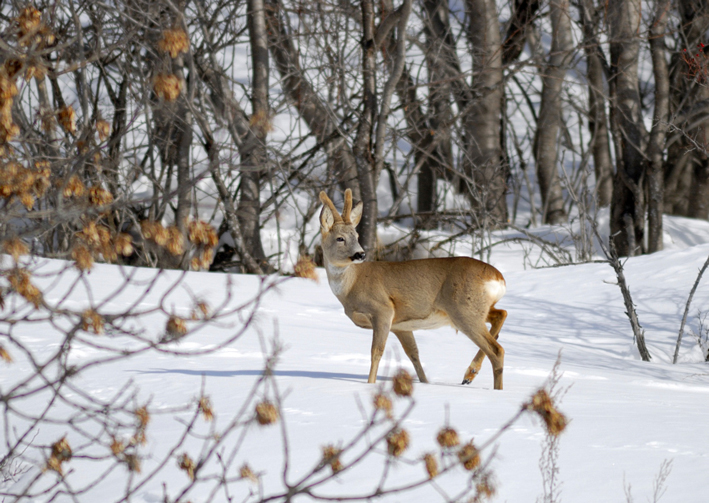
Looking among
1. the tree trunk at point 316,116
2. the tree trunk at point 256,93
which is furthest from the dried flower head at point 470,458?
the tree trunk at point 256,93

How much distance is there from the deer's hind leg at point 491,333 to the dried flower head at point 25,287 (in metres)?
3.75

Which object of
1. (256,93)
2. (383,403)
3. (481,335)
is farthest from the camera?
(256,93)

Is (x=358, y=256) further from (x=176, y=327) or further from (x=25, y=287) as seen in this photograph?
(x=25, y=287)

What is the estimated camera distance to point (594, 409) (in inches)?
203

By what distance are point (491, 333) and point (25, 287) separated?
154 inches

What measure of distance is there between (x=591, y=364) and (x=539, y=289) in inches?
116

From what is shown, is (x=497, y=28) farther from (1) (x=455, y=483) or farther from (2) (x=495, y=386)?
(1) (x=455, y=483)

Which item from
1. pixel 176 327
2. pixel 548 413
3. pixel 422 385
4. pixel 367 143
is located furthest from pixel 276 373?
pixel 367 143

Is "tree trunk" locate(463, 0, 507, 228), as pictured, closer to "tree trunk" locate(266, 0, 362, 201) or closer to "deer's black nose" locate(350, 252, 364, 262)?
"tree trunk" locate(266, 0, 362, 201)

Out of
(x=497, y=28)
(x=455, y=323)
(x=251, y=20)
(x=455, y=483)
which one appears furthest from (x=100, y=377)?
(x=497, y=28)

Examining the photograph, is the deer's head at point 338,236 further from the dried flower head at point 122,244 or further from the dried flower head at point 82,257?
the dried flower head at point 82,257

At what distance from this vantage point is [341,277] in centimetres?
600

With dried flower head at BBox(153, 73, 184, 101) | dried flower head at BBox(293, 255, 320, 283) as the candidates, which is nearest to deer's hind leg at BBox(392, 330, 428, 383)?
dried flower head at BBox(293, 255, 320, 283)

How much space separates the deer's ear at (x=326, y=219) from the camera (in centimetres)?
598
